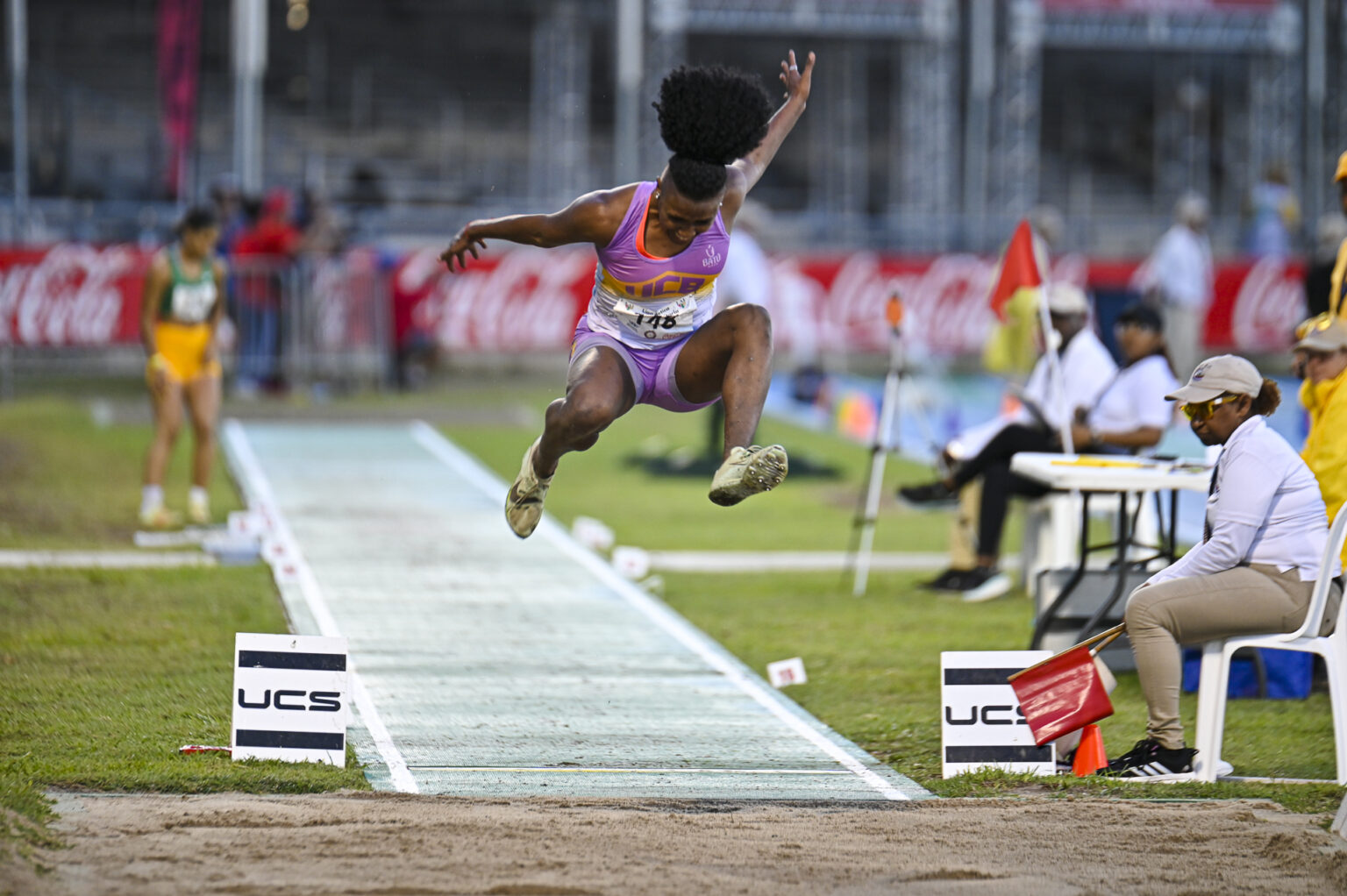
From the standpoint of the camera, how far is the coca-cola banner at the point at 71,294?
20094 mm

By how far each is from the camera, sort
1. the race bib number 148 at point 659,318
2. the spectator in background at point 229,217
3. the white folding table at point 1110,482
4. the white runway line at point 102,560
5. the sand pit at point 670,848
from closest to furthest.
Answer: the sand pit at point 670,848 < the race bib number 148 at point 659,318 < the white folding table at point 1110,482 < the white runway line at point 102,560 < the spectator in background at point 229,217

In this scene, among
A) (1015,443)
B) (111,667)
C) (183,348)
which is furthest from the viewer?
(183,348)

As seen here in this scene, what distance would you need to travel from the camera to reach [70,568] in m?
10.3

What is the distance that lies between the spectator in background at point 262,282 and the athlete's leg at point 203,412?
7.71 m

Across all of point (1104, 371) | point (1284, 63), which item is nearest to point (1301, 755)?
point (1104, 371)

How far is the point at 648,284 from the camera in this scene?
6535mm

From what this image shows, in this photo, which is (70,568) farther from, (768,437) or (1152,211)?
(1152,211)

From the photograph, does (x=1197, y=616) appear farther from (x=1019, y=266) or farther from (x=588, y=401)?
(x=1019, y=266)

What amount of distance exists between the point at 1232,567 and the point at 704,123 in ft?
8.35

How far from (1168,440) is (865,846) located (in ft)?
20.8

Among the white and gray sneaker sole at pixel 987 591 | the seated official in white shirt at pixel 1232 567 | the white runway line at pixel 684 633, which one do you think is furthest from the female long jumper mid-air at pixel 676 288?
the white and gray sneaker sole at pixel 987 591

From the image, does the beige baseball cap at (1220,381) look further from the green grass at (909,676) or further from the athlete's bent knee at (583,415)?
the athlete's bent knee at (583,415)

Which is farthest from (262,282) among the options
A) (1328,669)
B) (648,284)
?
(1328,669)

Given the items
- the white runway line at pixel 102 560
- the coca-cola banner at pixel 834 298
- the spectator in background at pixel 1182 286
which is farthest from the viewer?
the coca-cola banner at pixel 834 298
